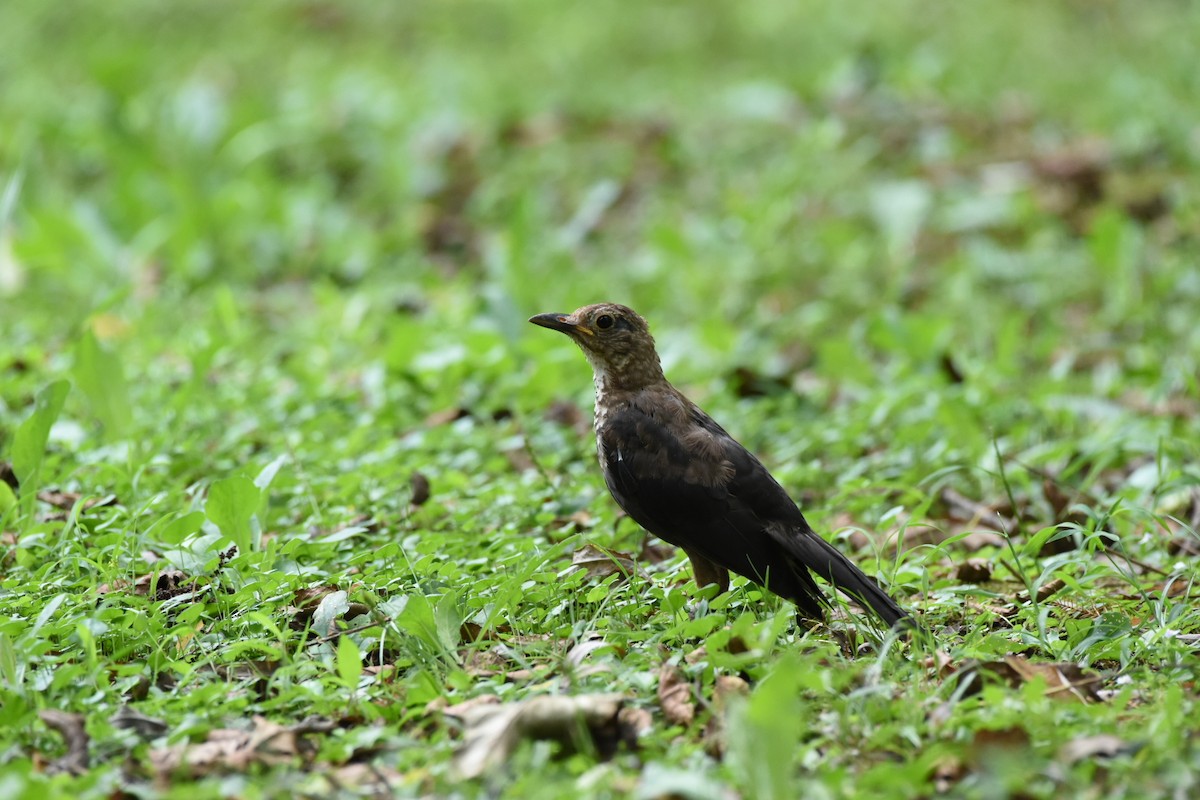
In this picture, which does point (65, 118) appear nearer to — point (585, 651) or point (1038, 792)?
point (585, 651)

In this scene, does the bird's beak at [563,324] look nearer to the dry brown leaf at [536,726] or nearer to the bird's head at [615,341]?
the bird's head at [615,341]

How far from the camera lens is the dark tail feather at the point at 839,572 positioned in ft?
11.9

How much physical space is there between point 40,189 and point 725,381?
5.10 metres

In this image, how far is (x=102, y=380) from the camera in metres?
4.94

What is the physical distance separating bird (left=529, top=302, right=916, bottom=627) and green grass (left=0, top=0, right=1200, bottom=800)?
0.50ft

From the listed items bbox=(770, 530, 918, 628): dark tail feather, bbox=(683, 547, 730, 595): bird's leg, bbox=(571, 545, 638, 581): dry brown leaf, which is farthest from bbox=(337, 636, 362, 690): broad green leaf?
bbox=(770, 530, 918, 628): dark tail feather

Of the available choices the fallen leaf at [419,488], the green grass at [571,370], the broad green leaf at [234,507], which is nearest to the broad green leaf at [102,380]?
the green grass at [571,370]

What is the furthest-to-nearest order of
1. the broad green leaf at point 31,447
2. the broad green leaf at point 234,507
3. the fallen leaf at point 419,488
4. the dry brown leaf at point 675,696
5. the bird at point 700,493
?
the fallen leaf at point 419,488
the broad green leaf at point 31,447
the broad green leaf at point 234,507
the bird at point 700,493
the dry brown leaf at point 675,696

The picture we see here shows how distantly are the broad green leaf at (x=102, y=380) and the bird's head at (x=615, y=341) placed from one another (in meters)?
1.68

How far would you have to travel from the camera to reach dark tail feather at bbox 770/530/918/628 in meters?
3.63

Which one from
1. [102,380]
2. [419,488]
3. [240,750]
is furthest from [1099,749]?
[102,380]

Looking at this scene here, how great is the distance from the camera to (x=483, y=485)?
16.3ft

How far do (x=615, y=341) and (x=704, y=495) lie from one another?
0.75 m

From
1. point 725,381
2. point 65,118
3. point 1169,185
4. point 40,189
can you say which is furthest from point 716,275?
point 65,118
